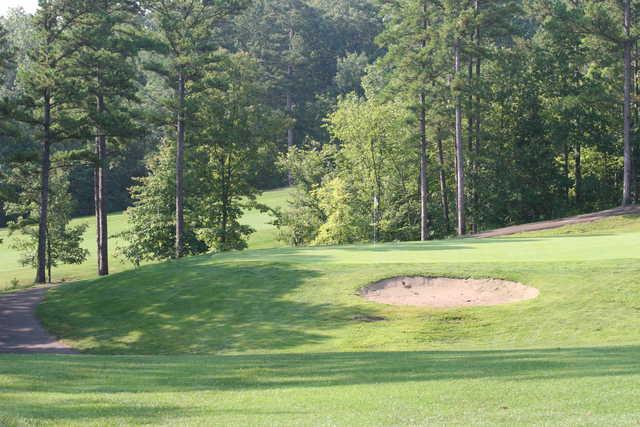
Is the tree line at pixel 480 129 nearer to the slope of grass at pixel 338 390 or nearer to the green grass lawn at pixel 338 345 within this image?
the green grass lawn at pixel 338 345

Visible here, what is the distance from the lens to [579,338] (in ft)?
56.6

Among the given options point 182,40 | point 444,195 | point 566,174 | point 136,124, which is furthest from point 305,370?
point 566,174

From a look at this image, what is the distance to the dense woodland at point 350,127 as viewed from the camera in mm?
36188

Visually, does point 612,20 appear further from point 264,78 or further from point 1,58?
point 264,78

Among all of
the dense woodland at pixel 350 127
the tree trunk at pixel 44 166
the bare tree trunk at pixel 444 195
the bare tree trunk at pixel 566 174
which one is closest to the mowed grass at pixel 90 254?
the tree trunk at pixel 44 166

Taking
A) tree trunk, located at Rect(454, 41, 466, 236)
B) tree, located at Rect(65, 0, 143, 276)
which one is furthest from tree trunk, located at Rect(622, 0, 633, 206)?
tree, located at Rect(65, 0, 143, 276)

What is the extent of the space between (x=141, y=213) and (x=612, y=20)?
3012 cm

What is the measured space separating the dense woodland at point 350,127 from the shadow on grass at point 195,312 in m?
8.96

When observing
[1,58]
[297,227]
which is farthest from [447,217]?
[1,58]

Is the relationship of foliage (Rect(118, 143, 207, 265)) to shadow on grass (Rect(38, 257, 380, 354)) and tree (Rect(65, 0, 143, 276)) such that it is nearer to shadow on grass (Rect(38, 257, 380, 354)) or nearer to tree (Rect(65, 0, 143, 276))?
tree (Rect(65, 0, 143, 276))

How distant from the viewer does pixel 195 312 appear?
2209 cm

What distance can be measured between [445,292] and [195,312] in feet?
23.8

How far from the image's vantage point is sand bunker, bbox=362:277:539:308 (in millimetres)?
20453

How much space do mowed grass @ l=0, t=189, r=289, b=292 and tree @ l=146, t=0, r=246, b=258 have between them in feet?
27.3
